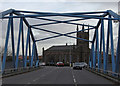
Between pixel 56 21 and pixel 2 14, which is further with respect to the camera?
pixel 56 21

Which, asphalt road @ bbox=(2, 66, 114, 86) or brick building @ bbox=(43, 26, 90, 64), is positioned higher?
brick building @ bbox=(43, 26, 90, 64)

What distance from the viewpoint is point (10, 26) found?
1022 inches

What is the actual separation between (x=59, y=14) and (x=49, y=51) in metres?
120

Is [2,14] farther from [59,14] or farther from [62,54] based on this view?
[62,54]

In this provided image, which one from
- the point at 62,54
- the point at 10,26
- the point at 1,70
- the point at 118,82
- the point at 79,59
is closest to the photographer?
the point at 118,82

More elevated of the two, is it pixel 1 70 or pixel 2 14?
pixel 2 14

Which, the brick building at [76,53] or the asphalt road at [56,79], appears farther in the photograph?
the brick building at [76,53]

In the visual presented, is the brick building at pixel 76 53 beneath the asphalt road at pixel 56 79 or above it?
above

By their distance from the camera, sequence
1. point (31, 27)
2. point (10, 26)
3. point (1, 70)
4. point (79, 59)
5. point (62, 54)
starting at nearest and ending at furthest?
point (1, 70) < point (10, 26) < point (31, 27) < point (79, 59) < point (62, 54)

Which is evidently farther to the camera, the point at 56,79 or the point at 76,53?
the point at 76,53

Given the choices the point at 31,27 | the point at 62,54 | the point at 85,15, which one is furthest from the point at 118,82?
the point at 62,54

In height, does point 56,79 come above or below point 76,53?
below

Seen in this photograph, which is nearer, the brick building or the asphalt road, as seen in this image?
the asphalt road

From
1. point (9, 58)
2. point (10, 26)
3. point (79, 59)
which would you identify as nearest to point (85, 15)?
point (10, 26)
